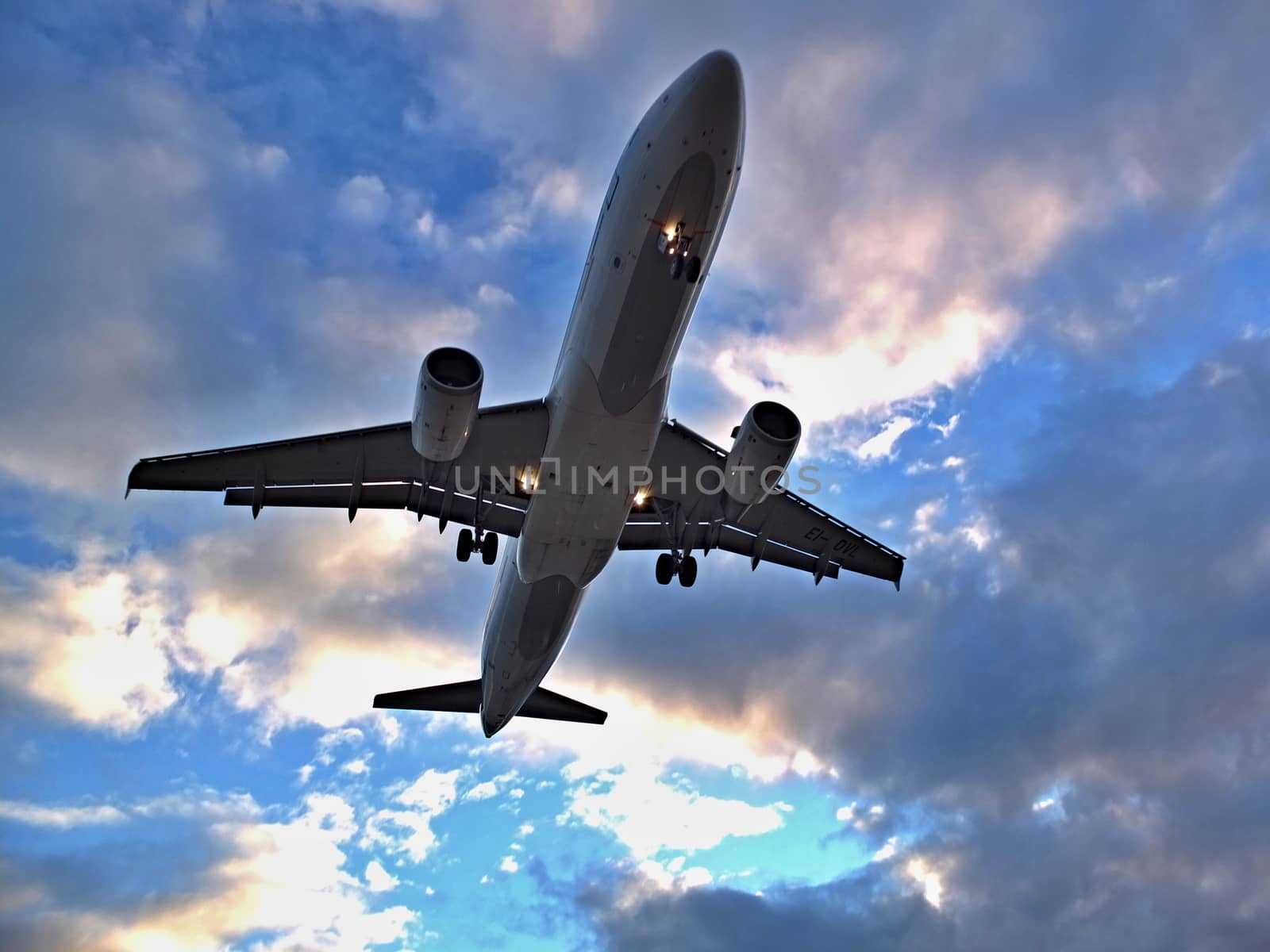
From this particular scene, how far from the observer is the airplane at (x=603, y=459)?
16.3 m

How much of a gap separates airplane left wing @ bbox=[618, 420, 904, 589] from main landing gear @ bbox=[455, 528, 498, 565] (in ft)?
12.9

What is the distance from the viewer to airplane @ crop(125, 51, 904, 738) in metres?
16.3

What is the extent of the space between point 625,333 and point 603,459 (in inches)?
121

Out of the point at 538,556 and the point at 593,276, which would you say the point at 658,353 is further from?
the point at 538,556

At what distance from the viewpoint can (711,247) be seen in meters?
17.0

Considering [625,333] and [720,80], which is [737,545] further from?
[720,80]

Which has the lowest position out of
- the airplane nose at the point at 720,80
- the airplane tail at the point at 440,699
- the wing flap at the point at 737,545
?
the airplane tail at the point at 440,699

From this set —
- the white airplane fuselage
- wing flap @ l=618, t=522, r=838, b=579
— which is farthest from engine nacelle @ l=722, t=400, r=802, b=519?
wing flap @ l=618, t=522, r=838, b=579

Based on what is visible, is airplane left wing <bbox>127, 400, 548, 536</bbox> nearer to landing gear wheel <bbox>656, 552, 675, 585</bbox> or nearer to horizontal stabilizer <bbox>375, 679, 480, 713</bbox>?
landing gear wheel <bbox>656, 552, 675, 585</bbox>

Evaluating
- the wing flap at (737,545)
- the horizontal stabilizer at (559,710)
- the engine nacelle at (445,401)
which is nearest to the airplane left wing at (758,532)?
the wing flap at (737,545)

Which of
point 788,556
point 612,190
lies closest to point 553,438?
point 612,190

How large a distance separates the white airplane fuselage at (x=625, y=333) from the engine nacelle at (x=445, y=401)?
2.00 meters

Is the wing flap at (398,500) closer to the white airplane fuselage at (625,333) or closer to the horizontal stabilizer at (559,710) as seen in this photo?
the white airplane fuselage at (625,333)

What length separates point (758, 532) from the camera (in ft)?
84.3
